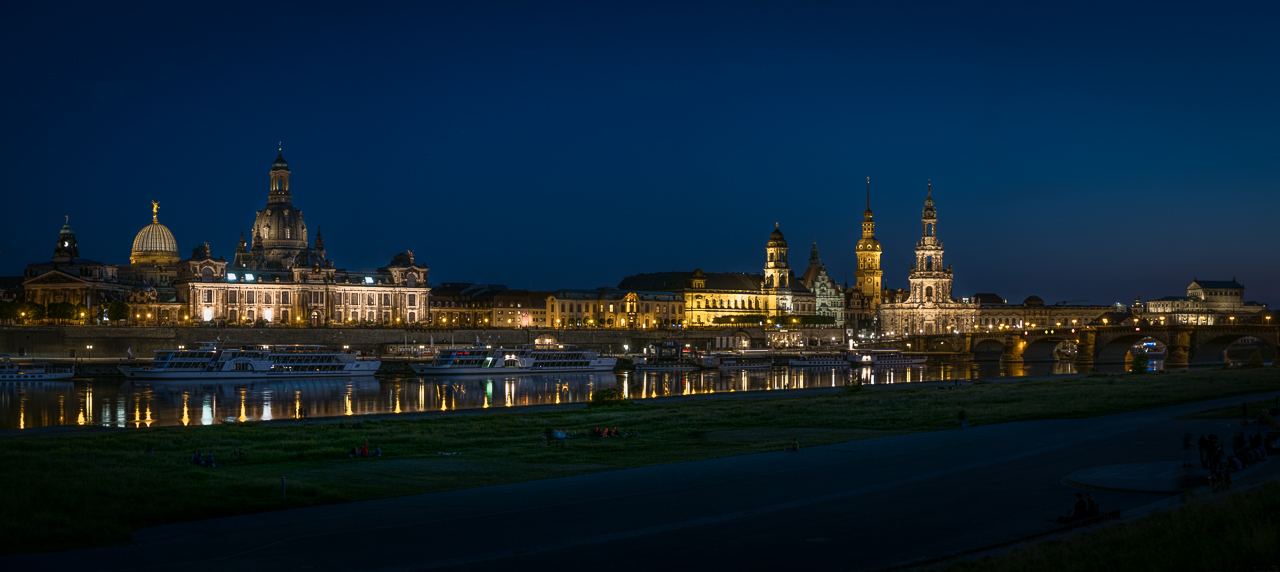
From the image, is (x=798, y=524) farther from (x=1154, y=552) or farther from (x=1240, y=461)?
(x=1240, y=461)

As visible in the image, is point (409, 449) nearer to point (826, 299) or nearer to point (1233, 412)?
point (1233, 412)

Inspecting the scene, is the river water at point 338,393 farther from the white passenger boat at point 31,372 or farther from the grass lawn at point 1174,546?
the grass lawn at point 1174,546

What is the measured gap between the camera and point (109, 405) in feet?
197

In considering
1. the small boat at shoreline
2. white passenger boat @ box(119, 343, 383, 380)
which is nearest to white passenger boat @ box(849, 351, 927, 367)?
the small boat at shoreline

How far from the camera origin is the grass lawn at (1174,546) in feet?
47.1

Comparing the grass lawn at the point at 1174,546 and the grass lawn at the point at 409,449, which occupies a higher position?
the grass lawn at the point at 1174,546

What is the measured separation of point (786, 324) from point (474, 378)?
291ft

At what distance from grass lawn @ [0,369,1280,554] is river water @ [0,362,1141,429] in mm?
14264

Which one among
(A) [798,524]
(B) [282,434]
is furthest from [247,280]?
(A) [798,524]

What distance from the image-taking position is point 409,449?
32781mm

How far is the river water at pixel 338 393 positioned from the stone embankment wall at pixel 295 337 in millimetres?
32281

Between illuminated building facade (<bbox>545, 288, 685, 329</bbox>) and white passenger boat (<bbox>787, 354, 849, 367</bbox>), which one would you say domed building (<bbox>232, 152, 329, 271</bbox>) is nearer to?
illuminated building facade (<bbox>545, 288, 685, 329</bbox>)

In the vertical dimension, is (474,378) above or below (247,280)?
below

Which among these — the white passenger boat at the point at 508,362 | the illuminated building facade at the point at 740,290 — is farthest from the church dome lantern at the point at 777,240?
the white passenger boat at the point at 508,362
